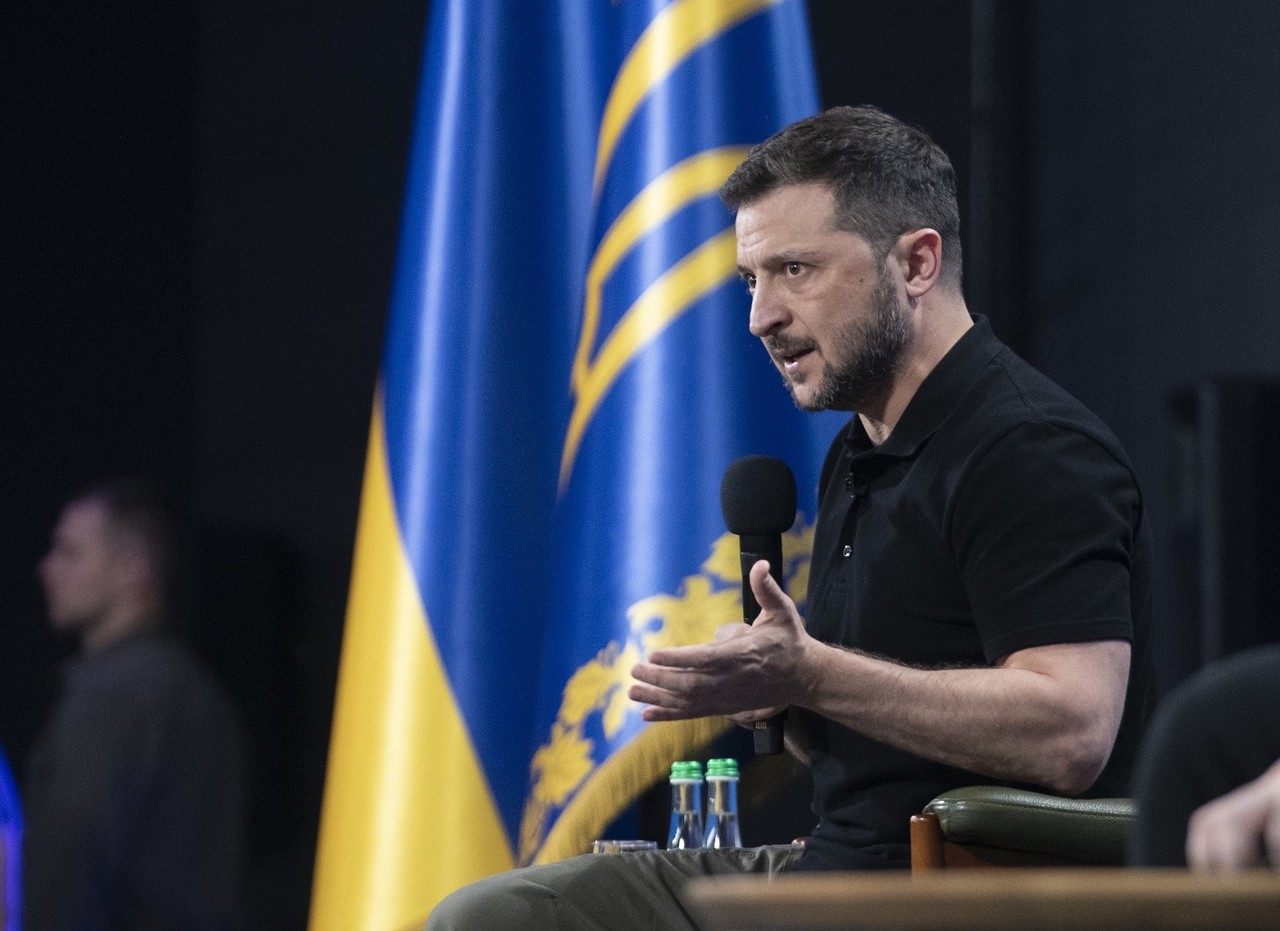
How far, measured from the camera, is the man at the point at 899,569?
146 cm

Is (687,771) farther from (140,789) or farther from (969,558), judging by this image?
(140,789)

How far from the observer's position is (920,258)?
5.82 ft

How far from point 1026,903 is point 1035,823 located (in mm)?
871

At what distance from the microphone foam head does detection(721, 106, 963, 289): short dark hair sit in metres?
0.30

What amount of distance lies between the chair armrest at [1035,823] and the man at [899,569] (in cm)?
11

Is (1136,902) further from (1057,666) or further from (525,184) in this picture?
(525,184)

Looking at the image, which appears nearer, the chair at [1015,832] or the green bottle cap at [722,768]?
the chair at [1015,832]

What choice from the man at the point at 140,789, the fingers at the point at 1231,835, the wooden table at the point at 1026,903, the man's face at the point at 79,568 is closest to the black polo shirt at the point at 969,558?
the fingers at the point at 1231,835

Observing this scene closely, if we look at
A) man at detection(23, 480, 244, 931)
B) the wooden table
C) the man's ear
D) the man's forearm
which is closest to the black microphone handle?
the man's forearm

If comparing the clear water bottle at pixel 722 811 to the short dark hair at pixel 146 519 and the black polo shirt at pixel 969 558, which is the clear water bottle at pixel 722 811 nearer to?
the black polo shirt at pixel 969 558

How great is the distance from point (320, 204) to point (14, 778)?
1.30 metres

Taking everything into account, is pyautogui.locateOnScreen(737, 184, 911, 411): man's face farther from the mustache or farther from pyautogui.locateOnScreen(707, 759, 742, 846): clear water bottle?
pyautogui.locateOnScreen(707, 759, 742, 846): clear water bottle

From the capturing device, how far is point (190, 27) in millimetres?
3184

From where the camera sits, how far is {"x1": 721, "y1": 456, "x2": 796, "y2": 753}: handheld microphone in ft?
5.36
